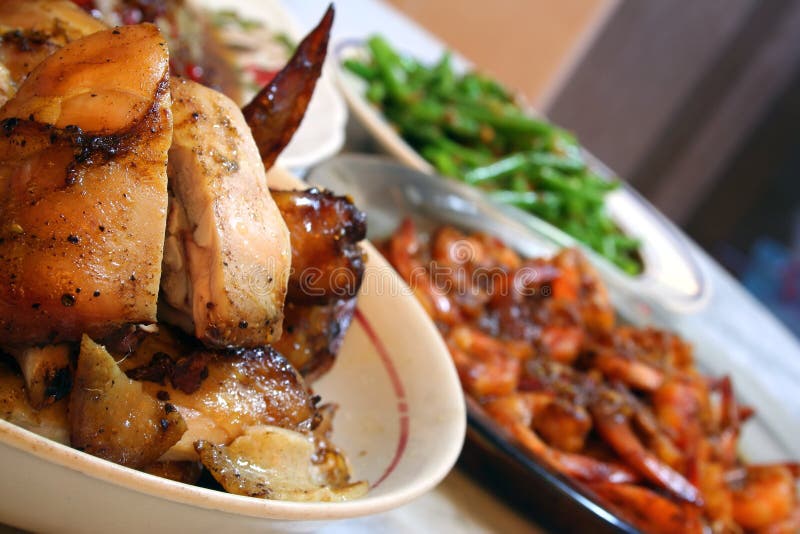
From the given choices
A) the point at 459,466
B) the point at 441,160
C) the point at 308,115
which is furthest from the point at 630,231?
the point at 459,466

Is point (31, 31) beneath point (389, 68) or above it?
above

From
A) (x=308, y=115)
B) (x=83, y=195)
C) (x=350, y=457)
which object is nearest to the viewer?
(x=83, y=195)

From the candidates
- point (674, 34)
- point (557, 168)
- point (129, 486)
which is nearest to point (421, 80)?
point (557, 168)

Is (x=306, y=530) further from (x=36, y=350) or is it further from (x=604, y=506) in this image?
(x=604, y=506)

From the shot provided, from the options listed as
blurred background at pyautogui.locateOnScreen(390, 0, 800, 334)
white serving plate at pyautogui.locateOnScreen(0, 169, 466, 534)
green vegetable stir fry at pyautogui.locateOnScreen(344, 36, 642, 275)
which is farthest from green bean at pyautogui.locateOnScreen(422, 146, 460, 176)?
blurred background at pyautogui.locateOnScreen(390, 0, 800, 334)

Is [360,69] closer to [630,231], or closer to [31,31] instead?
[630,231]

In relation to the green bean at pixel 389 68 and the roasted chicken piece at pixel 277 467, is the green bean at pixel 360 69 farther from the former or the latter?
the roasted chicken piece at pixel 277 467
